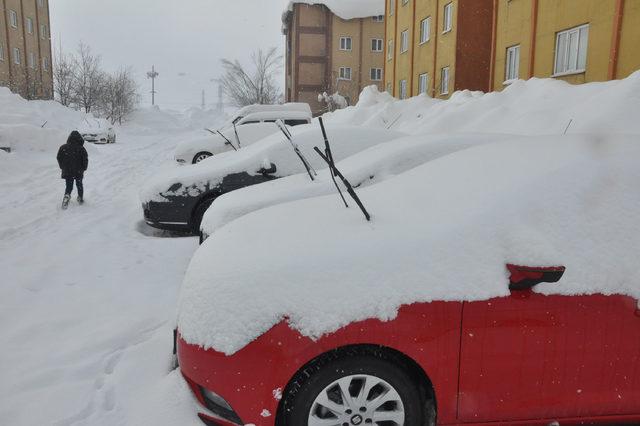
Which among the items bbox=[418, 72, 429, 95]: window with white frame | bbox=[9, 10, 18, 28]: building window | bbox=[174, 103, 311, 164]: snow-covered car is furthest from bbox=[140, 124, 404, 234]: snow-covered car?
bbox=[9, 10, 18, 28]: building window

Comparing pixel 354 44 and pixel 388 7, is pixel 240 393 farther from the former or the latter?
pixel 354 44

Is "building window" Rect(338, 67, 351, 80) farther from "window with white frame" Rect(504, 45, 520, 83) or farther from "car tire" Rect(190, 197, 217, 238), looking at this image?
"car tire" Rect(190, 197, 217, 238)

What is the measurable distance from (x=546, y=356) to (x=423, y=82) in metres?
22.4

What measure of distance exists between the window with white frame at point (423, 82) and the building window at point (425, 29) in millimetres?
1482

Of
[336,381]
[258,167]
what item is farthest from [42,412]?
[258,167]

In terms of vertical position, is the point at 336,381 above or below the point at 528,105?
below

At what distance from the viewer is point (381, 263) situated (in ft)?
7.86

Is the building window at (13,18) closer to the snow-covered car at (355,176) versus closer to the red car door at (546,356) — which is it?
the snow-covered car at (355,176)

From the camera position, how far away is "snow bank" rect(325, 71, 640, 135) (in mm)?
8656

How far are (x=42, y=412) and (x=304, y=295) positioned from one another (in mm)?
1796

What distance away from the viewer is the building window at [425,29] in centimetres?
2283

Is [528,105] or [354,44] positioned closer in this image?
[528,105]

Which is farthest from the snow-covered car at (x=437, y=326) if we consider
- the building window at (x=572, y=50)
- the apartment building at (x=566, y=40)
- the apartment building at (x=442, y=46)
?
the apartment building at (x=442, y=46)

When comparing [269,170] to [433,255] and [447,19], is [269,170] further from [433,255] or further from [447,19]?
[447,19]
